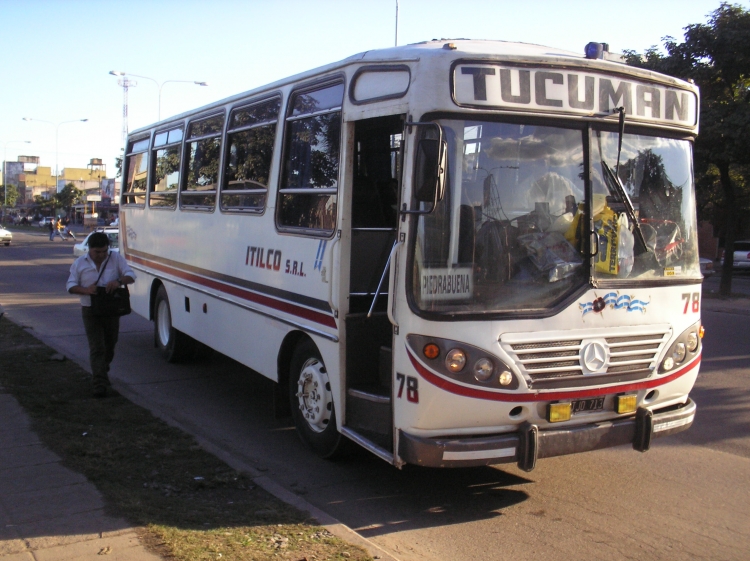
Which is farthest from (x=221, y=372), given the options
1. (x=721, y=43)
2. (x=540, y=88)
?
(x=721, y=43)

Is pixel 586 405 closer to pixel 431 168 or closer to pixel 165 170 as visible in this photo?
pixel 431 168

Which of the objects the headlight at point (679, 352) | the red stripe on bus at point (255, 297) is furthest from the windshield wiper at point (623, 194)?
the red stripe on bus at point (255, 297)

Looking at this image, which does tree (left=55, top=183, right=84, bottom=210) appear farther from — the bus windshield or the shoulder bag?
the bus windshield

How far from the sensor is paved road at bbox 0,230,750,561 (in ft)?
15.2

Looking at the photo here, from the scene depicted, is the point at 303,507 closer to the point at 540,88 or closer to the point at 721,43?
the point at 540,88

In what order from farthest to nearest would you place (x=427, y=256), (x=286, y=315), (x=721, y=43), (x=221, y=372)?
(x=721, y=43)
(x=221, y=372)
(x=286, y=315)
(x=427, y=256)

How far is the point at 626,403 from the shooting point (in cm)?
509

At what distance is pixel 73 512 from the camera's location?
4797mm

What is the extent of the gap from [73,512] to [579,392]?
3.32 metres

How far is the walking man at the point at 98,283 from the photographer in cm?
789

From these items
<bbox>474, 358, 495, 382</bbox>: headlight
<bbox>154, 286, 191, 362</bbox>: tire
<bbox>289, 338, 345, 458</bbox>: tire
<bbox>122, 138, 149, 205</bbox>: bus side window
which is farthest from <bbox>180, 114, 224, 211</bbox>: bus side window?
<bbox>474, 358, 495, 382</bbox>: headlight

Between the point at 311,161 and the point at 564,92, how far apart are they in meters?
2.20

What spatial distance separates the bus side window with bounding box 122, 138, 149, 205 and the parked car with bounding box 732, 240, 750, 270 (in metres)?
28.0

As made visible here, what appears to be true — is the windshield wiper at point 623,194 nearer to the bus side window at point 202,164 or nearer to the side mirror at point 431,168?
the side mirror at point 431,168
